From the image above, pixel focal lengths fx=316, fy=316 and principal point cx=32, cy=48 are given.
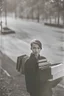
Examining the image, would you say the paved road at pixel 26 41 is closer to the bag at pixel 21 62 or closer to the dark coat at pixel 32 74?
the bag at pixel 21 62

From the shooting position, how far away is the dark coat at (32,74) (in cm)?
212

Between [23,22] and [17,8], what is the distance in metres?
0.12

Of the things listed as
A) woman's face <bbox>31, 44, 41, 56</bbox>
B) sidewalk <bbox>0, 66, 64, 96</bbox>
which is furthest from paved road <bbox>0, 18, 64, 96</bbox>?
woman's face <bbox>31, 44, 41, 56</bbox>

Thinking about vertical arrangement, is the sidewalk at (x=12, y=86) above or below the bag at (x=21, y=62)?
below

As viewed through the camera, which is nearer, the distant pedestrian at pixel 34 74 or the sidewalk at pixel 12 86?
the distant pedestrian at pixel 34 74

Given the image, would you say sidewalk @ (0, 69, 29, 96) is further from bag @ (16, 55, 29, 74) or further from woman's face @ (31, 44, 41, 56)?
woman's face @ (31, 44, 41, 56)

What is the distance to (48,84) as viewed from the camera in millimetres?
2188

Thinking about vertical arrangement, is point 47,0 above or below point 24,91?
above

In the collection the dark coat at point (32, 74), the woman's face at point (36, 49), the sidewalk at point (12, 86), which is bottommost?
the sidewalk at point (12, 86)

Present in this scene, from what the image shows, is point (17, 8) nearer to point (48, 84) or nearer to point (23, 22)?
point (23, 22)

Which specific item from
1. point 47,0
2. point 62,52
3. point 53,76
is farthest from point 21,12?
point 53,76

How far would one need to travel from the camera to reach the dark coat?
2.12 meters

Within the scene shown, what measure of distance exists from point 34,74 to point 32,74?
0.05 feet

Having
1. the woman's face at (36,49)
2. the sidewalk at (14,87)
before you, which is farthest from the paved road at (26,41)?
the woman's face at (36,49)
